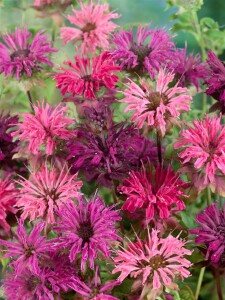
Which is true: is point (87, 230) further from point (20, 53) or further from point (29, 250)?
point (20, 53)

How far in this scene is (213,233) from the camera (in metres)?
0.57

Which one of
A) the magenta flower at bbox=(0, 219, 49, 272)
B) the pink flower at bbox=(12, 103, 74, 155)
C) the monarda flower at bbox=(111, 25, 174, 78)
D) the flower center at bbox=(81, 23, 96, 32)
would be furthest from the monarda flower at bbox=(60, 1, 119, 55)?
the magenta flower at bbox=(0, 219, 49, 272)

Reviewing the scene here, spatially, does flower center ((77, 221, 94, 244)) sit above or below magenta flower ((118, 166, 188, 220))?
below

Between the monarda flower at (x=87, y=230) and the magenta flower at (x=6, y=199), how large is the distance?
0.27ft


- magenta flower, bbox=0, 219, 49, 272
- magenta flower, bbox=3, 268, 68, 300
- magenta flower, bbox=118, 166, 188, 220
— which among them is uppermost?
magenta flower, bbox=118, 166, 188, 220

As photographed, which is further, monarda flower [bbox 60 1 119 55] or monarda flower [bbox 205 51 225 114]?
monarda flower [bbox 60 1 119 55]

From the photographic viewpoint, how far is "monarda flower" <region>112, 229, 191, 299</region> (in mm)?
519

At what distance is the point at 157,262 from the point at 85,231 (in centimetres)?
7

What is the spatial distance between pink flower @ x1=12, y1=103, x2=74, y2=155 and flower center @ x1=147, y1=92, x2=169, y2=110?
9cm

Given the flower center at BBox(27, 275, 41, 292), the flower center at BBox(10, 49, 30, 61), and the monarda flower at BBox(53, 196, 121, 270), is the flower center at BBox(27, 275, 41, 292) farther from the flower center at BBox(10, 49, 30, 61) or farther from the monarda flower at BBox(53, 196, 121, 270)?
the flower center at BBox(10, 49, 30, 61)

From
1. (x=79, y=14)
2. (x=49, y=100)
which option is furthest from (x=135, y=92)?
(x=49, y=100)

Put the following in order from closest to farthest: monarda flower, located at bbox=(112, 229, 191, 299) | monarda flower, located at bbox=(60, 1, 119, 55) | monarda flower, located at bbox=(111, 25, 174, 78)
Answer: monarda flower, located at bbox=(112, 229, 191, 299), monarda flower, located at bbox=(111, 25, 174, 78), monarda flower, located at bbox=(60, 1, 119, 55)

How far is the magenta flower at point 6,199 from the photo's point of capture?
0.62m

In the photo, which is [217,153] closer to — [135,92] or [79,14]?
[135,92]
